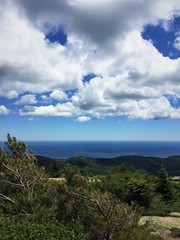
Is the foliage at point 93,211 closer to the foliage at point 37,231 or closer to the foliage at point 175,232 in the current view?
the foliage at point 37,231

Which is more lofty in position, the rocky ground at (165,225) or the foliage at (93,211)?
the foliage at (93,211)

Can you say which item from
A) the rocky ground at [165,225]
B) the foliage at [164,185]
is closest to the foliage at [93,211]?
the rocky ground at [165,225]

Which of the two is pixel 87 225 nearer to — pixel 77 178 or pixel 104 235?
pixel 104 235

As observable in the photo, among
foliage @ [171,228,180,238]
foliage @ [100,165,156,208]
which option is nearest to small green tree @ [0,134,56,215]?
foliage @ [171,228,180,238]

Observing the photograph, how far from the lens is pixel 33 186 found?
60.8 ft

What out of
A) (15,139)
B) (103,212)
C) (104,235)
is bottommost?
(104,235)

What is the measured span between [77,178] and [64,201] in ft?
4.68

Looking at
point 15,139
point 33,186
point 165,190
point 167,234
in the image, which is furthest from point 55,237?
point 165,190

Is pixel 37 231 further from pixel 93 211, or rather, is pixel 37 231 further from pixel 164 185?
pixel 164 185

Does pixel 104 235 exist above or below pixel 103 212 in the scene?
below

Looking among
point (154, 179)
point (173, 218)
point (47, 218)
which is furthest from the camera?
point (154, 179)

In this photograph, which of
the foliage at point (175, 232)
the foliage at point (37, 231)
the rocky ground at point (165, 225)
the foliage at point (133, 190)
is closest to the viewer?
the foliage at point (37, 231)

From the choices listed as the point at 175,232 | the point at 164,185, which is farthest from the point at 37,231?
the point at 164,185

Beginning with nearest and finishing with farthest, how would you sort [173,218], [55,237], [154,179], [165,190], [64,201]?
1. [55,237]
2. [64,201]
3. [173,218]
4. [165,190]
5. [154,179]
